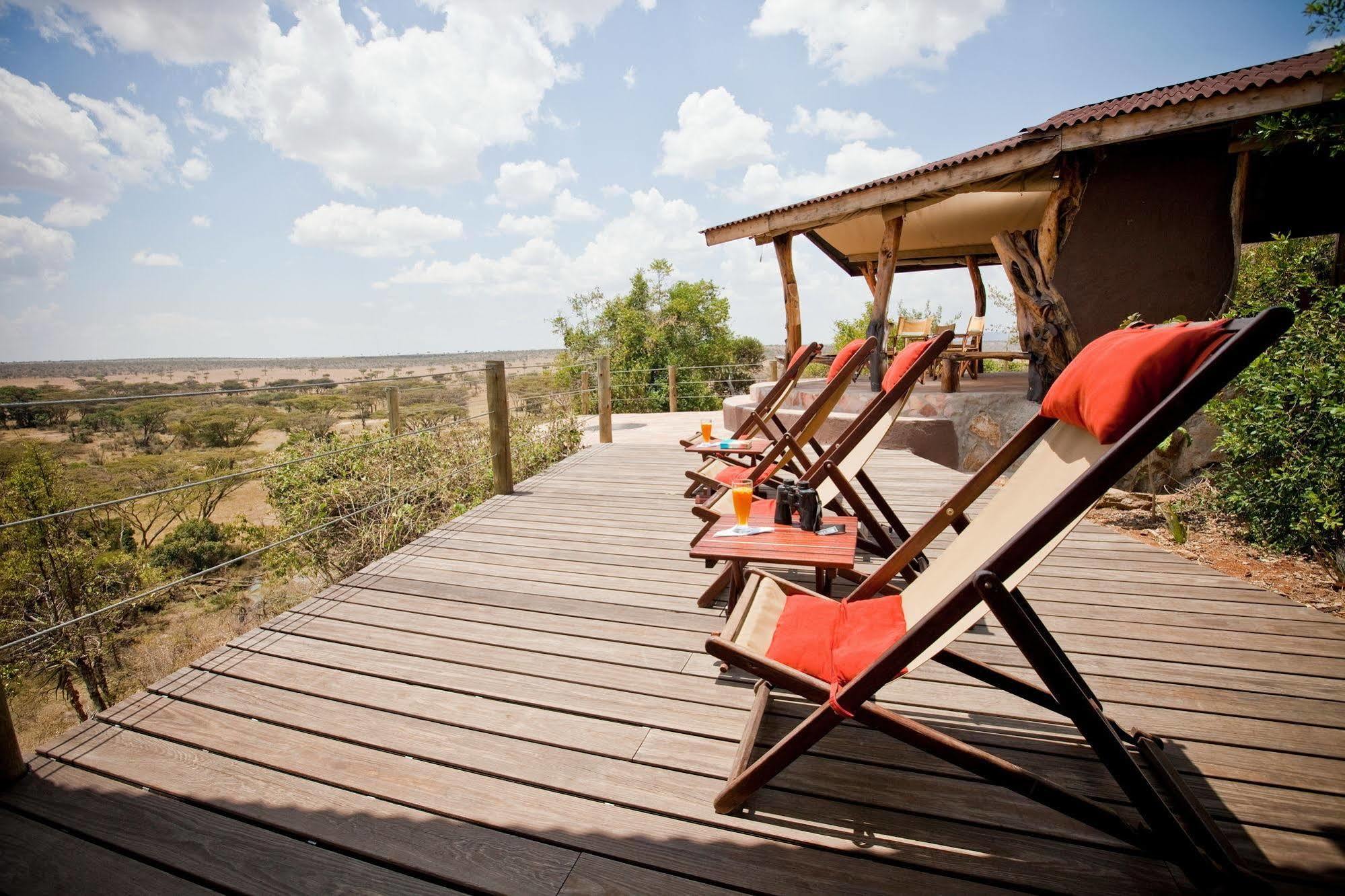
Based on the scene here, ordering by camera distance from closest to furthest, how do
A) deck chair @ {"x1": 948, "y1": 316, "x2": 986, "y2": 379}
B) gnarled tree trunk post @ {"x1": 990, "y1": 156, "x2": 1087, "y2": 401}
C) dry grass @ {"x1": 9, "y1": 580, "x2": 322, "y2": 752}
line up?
gnarled tree trunk post @ {"x1": 990, "y1": 156, "x2": 1087, "y2": 401} → dry grass @ {"x1": 9, "y1": 580, "x2": 322, "y2": 752} → deck chair @ {"x1": 948, "y1": 316, "x2": 986, "y2": 379}

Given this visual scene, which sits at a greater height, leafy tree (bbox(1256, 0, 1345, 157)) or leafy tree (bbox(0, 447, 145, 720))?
leafy tree (bbox(1256, 0, 1345, 157))

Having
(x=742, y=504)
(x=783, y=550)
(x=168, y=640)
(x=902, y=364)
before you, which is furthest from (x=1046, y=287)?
(x=168, y=640)

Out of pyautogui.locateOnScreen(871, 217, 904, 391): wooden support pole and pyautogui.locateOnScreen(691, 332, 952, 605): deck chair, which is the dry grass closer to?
pyautogui.locateOnScreen(691, 332, 952, 605): deck chair

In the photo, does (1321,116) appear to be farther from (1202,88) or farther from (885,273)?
(885,273)

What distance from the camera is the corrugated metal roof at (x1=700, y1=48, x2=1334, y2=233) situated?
4.20 metres

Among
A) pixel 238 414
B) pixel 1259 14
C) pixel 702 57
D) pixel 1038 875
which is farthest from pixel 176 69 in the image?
pixel 1259 14

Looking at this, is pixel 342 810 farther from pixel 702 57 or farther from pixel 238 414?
pixel 238 414

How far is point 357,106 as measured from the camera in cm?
1199

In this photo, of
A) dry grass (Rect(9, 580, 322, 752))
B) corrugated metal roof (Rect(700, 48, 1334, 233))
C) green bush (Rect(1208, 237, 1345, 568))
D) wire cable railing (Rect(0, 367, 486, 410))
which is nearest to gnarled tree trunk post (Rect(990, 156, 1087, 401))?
corrugated metal roof (Rect(700, 48, 1334, 233))

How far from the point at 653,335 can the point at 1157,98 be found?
9.81 m

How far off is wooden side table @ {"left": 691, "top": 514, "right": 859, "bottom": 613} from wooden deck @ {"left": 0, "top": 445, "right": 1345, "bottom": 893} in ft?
1.24

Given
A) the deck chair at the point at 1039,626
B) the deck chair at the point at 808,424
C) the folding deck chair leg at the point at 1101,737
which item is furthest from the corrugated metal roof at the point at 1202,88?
the folding deck chair leg at the point at 1101,737

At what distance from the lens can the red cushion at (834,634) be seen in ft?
4.45

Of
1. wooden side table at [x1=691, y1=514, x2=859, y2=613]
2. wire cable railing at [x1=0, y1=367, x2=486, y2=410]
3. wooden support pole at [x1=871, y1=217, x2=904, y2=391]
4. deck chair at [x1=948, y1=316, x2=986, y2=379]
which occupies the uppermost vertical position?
wooden support pole at [x1=871, y1=217, x2=904, y2=391]
